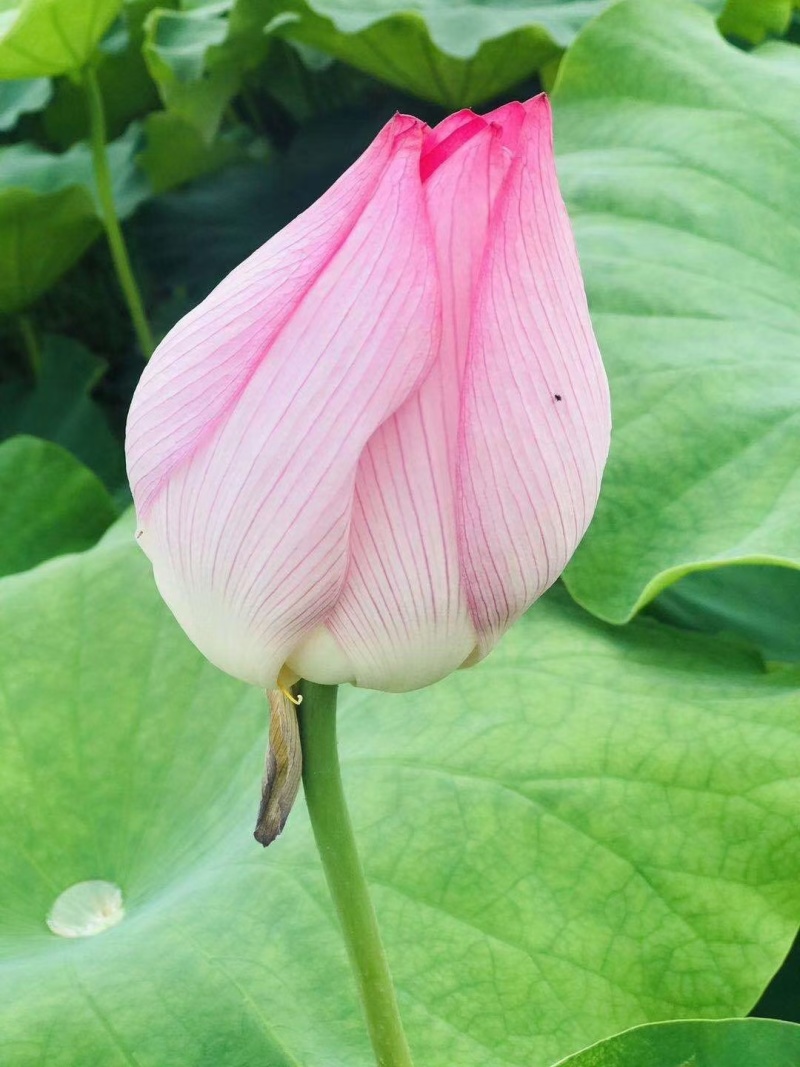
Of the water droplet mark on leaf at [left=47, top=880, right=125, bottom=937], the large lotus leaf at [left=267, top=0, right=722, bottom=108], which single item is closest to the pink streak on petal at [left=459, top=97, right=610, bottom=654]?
the water droplet mark on leaf at [left=47, top=880, right=125, bottom=937]

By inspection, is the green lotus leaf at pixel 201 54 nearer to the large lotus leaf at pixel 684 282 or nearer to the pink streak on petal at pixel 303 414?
the large lotus leaf at pixel 684 282

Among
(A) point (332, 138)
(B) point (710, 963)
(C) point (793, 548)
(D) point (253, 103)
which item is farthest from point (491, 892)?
(D) point (253, 103)

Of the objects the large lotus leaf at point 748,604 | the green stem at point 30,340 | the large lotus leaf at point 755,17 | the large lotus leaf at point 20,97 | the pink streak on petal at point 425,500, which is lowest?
the green stem at point 30,340

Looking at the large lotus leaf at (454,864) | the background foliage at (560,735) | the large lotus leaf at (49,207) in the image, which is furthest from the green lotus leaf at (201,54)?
the large lotus leaf at (454,864)

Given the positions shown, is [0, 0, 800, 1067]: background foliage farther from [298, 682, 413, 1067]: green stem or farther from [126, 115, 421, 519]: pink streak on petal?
[126, 115, 421, 519]: pink streak on petal

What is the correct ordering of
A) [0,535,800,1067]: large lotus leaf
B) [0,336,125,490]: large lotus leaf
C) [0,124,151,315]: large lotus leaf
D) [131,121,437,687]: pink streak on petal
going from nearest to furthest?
1. [131,121,437,687]: pink streak on petal
2. [0,535,800,1067]: large lotus leaf
3. [0,124,151,315]: large lotus leaf
4. [0,336,125,490]: large lotus leaf

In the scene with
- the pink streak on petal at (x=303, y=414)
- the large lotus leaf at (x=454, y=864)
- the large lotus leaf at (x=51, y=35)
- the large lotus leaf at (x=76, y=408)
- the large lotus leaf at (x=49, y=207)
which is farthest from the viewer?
the large lotus leaf at (x=76, y=408)

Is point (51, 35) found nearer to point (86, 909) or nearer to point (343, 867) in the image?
point (86, 909)

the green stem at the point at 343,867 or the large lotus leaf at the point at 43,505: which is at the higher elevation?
the green stem at the point at 343,867
